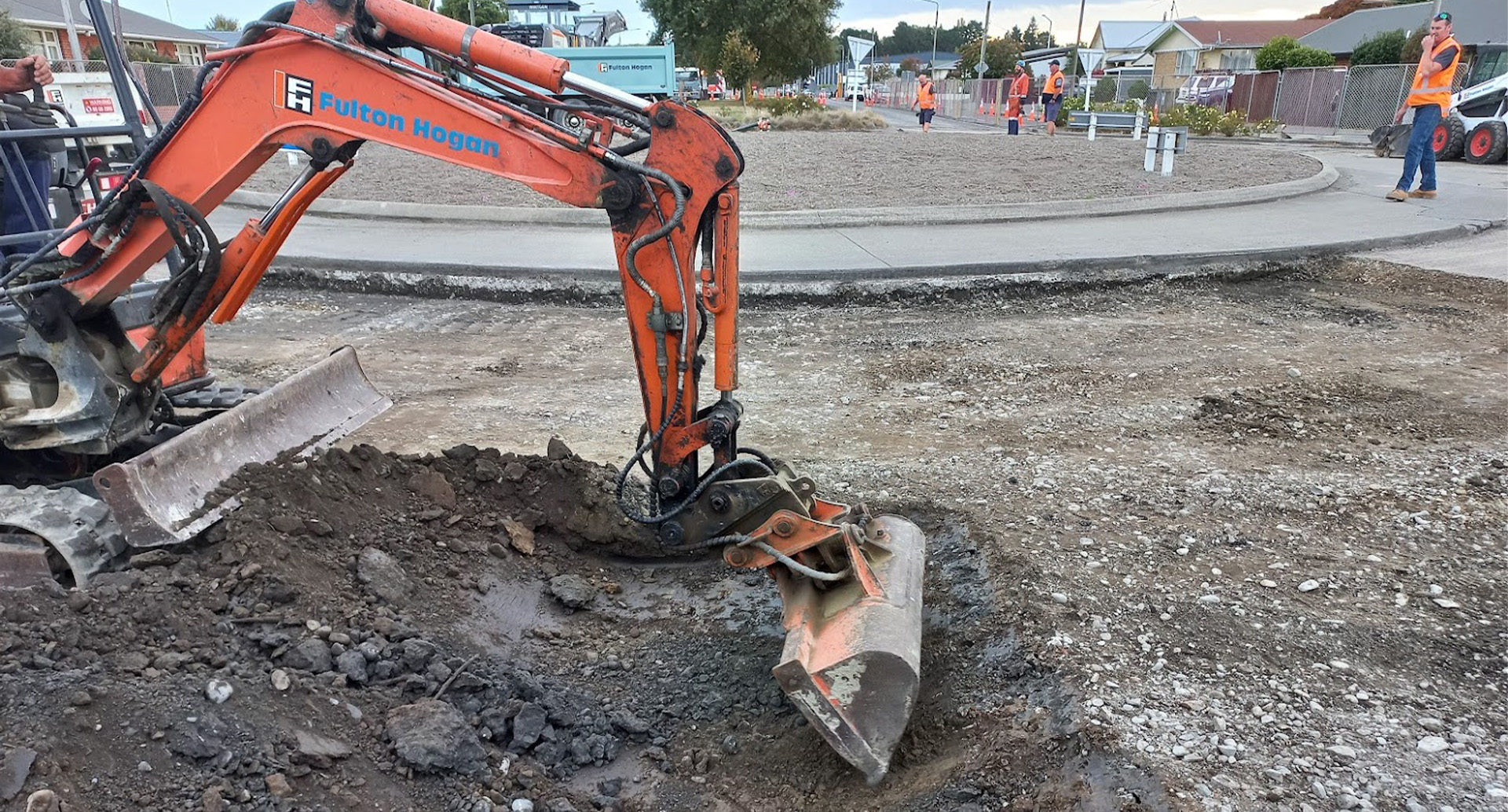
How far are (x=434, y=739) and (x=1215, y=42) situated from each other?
77.0 metres

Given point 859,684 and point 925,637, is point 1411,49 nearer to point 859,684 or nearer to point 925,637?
point 925,637

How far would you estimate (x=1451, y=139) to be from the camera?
67.1ft

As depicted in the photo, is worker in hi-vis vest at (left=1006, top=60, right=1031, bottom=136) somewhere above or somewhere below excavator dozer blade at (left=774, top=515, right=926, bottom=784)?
above

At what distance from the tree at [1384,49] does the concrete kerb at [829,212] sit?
115 ft

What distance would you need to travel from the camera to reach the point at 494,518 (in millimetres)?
4598

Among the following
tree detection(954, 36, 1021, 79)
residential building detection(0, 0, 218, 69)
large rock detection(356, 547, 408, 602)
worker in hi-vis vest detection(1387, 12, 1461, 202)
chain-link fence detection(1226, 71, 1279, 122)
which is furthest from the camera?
tree detection(954, 36, 1021, 79)

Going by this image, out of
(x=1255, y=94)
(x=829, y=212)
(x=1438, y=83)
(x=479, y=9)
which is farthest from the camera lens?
Result: (x=479, y=9)

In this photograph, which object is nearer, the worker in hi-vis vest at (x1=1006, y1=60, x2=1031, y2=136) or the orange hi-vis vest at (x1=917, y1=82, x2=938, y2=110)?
the worker in hi-vis vest at (x1=1006, y1=60, x2=1031, y2=136)

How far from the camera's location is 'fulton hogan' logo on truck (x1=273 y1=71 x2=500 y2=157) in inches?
137

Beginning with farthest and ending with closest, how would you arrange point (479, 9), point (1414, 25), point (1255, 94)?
point (479, 9)
point (1414, 25)
point (1255, 94)

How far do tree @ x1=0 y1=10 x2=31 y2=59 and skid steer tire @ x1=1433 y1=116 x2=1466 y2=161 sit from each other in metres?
39.3

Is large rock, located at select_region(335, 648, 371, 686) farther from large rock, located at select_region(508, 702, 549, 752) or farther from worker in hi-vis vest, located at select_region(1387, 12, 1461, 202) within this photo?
worker in hi-vis vest, located at select_region(1387, 12, 1461, 202)

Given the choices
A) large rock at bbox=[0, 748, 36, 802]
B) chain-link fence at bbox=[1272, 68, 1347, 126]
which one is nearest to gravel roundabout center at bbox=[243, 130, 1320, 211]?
large rock at bbox=[0, 748, 36, 802]

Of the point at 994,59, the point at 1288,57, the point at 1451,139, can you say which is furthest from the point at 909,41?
the point at 1451,139
